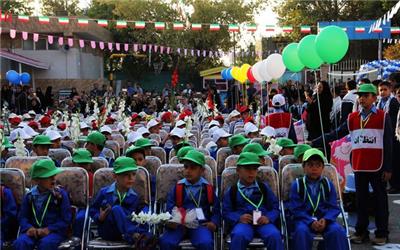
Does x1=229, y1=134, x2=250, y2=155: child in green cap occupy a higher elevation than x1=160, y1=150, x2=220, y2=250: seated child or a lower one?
higher

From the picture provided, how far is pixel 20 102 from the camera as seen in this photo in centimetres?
2022

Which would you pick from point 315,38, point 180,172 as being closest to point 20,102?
point 315,38

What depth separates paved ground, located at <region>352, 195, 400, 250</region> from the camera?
676 centimetres

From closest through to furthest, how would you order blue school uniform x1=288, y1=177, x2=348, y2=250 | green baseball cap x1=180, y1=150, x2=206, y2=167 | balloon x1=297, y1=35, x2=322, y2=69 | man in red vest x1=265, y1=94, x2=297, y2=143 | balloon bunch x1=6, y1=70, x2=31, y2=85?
blue school uniform x1=288, y1=177, x2=348, y2=250 < green baseball cap x1=180, y1=150, x2=206, y2=167 < balloon x1=297, y1=35, x2=322, y2=69 < man in red vest x1=265, y1=94, x2=297, y2=143 < balloon bunch x1=6, y1=70, x2=31, y2=85

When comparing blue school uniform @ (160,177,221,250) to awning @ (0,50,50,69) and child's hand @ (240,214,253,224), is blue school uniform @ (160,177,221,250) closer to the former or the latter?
child's hand @ (240,214,253,224)

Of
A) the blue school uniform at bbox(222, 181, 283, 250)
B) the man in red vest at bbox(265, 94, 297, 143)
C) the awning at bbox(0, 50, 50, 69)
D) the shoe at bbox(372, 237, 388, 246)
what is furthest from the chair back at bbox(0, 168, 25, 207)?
the awning at bbox(0, 50, 50, 69)

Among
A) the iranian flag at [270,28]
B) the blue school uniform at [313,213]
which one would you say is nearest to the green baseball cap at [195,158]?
the blue school uniform at [313,213]

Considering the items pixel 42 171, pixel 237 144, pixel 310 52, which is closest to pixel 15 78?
pixel 310 52

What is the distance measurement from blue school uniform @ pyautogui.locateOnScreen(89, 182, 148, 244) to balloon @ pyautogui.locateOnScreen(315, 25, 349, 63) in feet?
12.1

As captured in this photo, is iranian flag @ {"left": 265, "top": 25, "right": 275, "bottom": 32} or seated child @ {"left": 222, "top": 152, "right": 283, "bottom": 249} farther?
iranian flag @ {"left": 265, "top": 25, "right": 275, "bottom": 32}

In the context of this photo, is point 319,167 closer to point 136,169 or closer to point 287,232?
point 287,232

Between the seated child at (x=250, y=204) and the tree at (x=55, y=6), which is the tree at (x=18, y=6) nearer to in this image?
the tree at (x=55, y=6)

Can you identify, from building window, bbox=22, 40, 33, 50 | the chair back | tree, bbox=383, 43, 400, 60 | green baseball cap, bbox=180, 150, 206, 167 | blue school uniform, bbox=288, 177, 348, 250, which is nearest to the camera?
blue school uniform, bbox=288, 177, 348, 250

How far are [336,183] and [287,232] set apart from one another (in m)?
0.83
